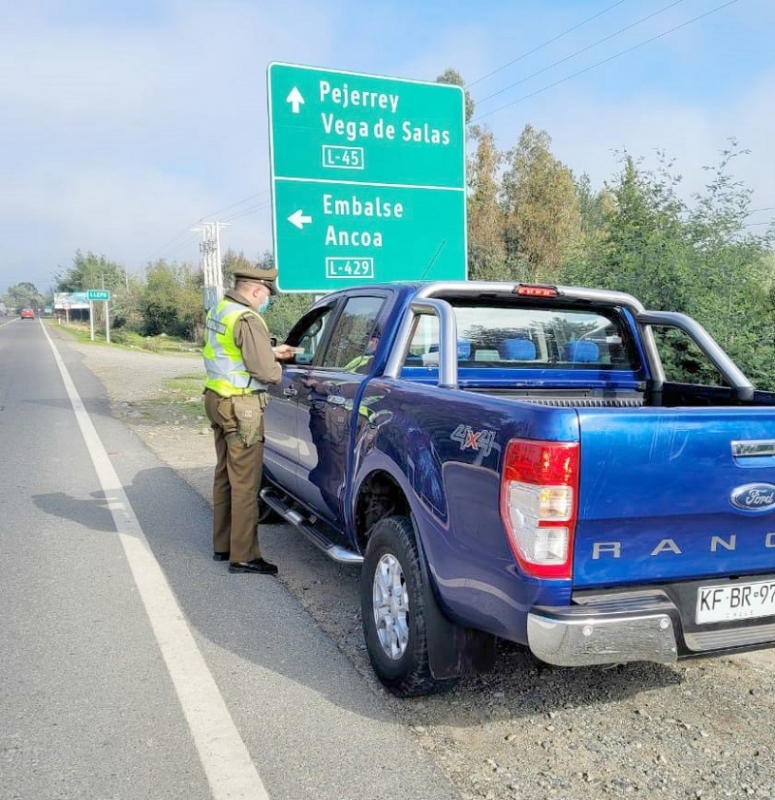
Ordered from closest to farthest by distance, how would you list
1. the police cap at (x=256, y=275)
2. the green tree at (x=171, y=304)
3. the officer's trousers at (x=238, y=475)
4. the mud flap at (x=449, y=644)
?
1. the mud flap at (x=449, y=644)
2. the officer's trousers at (x=238, y=475)
3. the police cap at (x=256, y=275)
4. the green tree at (x=171, y=304)

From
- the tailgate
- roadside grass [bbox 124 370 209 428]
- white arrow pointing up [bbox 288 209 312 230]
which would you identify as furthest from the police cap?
roadside grass [bbox 124 370 209 428]

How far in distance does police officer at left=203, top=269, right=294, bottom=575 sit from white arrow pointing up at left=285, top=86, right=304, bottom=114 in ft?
15.4

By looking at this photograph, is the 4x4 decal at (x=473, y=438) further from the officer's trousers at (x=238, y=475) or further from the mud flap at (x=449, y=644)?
the officer's trousers at (x=238, y=475)

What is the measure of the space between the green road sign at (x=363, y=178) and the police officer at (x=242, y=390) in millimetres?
4140

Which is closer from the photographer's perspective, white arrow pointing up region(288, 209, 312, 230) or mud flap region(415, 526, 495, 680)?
mud flap region(415, 526, 495, 680)

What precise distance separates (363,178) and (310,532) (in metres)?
5.92

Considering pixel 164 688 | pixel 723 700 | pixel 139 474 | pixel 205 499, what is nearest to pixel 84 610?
pixel 164 688

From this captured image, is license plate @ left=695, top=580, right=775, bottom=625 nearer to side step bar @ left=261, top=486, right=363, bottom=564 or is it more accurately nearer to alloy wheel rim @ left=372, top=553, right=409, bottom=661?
alloy wheel rim @ left=372, top=553, right=409, bottom=661

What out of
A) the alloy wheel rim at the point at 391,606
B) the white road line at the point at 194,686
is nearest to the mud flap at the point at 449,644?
the alloy wheel rim at the point at 391,606

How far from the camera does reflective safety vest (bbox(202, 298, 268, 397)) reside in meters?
4.81

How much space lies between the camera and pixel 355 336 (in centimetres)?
457

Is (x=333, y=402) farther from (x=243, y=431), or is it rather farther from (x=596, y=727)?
(x=596, y=727)

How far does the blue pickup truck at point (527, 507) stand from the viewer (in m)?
2.56

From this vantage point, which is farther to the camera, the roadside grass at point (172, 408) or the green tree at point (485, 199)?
the green tree at point (485, 199)
